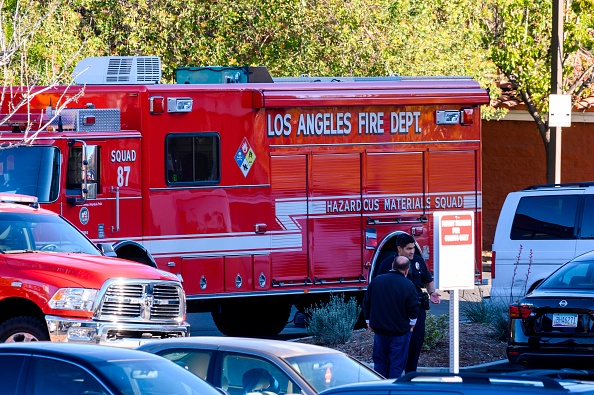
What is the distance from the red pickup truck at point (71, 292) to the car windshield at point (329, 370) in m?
3.00

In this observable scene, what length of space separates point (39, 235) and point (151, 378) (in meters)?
6.38

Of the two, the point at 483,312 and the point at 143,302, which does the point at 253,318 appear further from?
the point at 143,302

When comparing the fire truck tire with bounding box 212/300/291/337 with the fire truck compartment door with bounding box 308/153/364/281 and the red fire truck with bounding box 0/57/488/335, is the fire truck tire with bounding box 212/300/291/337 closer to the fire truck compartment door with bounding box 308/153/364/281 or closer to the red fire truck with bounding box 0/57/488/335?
the red fire truck with bounding box 0/57/488/335

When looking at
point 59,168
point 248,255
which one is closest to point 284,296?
point 248,255

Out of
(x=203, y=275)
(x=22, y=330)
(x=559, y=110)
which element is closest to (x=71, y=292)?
(x=22, y=330)

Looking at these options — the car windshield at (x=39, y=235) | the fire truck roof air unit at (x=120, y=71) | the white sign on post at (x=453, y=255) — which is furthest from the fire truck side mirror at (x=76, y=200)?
the white sign on post at (x=453, y=255)

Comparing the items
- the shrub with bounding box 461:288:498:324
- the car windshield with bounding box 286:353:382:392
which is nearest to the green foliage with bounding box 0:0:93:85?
the shrub with bounding box 461:288:498:324

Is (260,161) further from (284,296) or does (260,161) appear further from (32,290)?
(32,290)

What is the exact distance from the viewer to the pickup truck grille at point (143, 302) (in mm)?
12148

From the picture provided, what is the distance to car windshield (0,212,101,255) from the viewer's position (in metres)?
12.7

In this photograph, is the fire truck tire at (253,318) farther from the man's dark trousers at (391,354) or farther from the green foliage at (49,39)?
the green foliage at (49,39)

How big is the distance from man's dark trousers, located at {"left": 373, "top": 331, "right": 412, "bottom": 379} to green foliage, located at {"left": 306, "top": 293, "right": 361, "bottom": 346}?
321 centimetres

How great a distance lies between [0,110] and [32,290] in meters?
4.45

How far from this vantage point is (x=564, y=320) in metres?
12.1
